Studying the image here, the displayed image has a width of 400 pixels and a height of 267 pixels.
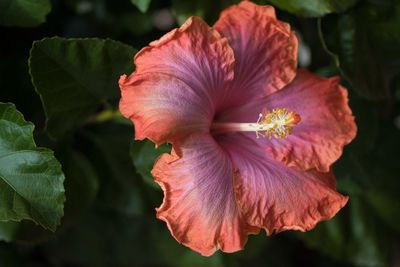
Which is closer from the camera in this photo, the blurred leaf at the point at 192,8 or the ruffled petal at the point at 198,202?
the ruffled petal at the point at 198,202

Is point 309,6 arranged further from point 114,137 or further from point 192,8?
point 114,137

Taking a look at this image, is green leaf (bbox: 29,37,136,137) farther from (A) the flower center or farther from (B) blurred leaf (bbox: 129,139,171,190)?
(A) the flower center

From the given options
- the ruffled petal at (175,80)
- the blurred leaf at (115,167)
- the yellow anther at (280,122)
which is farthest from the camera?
the blurred leaf at (115,167)

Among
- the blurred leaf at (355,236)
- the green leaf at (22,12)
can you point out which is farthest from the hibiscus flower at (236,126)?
the blurred leaf at (355,236)

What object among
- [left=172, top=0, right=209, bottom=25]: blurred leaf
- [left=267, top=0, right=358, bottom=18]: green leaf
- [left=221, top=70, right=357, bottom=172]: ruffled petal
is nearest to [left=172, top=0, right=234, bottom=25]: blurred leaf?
[left=172, top=0, right=209, bottom=25]: blurred leaf

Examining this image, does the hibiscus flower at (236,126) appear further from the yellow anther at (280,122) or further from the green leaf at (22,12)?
the green leaf at (22,12)

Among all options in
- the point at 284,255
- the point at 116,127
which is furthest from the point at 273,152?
the point at 284,255

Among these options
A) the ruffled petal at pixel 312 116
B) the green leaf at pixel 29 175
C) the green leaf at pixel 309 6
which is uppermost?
the green leaf at pixel 309 6

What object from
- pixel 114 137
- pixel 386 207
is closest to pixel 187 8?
pixel 114 137
